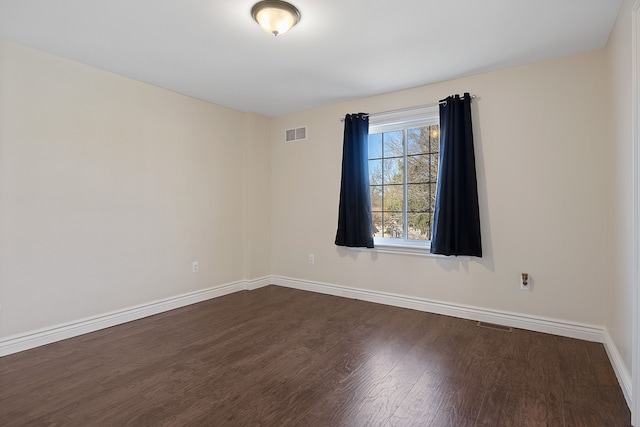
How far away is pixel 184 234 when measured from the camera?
3.98 meters

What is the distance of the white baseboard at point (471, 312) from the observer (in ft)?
9.51

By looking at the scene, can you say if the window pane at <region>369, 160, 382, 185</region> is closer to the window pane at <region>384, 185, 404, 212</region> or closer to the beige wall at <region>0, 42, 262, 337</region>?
the window pane at <region>384, 185, 404, 212</region>

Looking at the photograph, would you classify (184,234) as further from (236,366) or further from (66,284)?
(236,366)

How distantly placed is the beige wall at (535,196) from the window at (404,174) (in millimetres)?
211

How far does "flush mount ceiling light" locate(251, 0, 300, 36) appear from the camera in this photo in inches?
85.4

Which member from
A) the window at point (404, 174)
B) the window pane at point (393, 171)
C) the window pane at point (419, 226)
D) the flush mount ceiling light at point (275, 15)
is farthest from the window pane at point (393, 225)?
the flush mount ceiling light at point (275, 15)

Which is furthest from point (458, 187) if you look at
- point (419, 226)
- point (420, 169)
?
point (419, 226)

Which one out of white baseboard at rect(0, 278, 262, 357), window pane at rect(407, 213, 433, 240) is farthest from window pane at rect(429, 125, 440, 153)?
white baseboard at rect(0, 278, 262, 357)

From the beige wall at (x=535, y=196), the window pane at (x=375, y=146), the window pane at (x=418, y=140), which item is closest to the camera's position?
the beige wall at (x=535, y=196)

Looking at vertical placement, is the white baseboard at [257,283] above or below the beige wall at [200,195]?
below

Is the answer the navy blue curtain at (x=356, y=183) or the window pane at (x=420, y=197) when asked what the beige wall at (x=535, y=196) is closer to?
the navy blue curtain at (x=356, y=183)

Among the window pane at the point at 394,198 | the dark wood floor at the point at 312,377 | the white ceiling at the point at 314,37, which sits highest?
the white ceiling at the point at 314,37

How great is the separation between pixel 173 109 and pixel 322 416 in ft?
11.5

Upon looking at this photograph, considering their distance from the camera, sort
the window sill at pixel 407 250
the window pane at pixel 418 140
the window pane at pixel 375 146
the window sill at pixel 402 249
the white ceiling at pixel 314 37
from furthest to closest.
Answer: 1. the window pane at pixel 375 146
2. the window pane at pixel 418 140
3. the window sill at pixel 402 249
4. the window sill at pixel 407 250
5. the white ceiling at pixel 314 37
